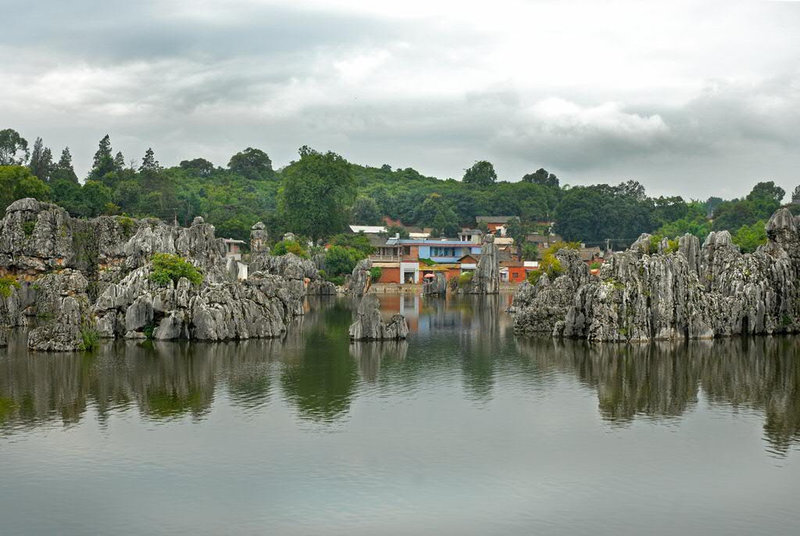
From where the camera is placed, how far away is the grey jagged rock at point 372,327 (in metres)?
57.4

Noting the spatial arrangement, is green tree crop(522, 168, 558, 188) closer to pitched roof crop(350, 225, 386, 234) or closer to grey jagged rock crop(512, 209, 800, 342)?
pitched roof crop(350, 225, 386, 234)

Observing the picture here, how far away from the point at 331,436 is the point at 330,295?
72.3 m

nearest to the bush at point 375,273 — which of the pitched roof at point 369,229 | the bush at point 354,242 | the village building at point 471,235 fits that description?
the bush at point 354,242

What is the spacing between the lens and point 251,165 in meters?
184

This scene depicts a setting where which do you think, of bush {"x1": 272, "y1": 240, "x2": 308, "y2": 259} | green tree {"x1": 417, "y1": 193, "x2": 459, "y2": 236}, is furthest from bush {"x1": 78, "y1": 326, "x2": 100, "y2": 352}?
green tree {"x1": 417, "y1": 193, "x2": 459, "y2": 236}

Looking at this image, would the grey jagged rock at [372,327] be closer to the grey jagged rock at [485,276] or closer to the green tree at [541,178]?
the grey jagged rock at [485,276]

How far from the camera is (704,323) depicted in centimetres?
5669

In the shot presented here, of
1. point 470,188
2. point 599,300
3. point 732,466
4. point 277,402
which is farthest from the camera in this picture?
point 470,188

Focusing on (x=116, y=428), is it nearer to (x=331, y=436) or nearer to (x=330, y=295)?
(x=331, y=436)

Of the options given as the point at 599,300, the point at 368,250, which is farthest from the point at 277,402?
the point at 368,250

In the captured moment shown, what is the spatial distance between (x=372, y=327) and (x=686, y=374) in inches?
783

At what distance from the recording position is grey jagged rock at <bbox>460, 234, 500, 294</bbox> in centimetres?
10900

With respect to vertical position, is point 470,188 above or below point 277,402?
above

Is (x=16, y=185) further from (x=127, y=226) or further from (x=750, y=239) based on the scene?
(x=750, y=239)
